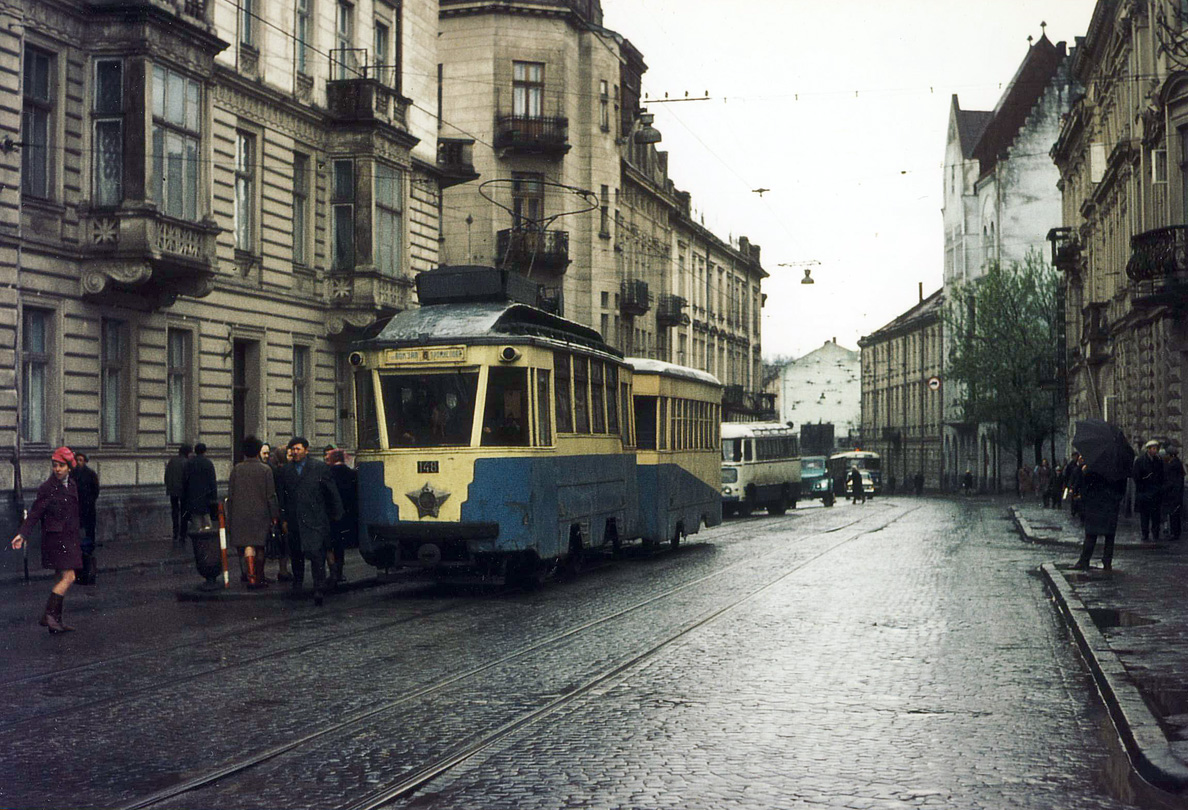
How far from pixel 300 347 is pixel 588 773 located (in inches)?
1034

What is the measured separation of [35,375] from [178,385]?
14.1 ft

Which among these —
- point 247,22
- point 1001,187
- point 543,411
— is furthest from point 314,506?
point 1001,187

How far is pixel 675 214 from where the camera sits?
73.8 m

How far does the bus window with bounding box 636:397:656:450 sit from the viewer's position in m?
23.7

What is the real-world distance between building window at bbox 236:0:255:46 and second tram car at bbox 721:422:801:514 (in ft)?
60.2

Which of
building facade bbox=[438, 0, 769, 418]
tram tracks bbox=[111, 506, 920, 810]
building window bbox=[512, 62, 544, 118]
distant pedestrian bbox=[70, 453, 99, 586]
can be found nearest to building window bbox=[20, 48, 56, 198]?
distant pedestrian bbox=[70, 453, 99, 586]

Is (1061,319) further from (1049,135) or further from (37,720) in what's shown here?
(37,720)

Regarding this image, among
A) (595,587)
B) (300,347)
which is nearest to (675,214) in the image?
(300,347)

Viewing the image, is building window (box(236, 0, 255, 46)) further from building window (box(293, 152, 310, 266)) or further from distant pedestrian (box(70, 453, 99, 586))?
distant pedestrian (box(70, 453, 99, 586))

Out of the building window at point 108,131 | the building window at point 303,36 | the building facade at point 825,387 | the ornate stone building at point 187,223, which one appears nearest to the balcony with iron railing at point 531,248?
the ornate stone building at point 187,223

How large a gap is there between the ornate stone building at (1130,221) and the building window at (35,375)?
669 inches

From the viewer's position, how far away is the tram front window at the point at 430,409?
17016mm

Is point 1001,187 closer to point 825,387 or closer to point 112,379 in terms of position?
point 825,387

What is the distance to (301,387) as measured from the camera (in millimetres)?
33000
